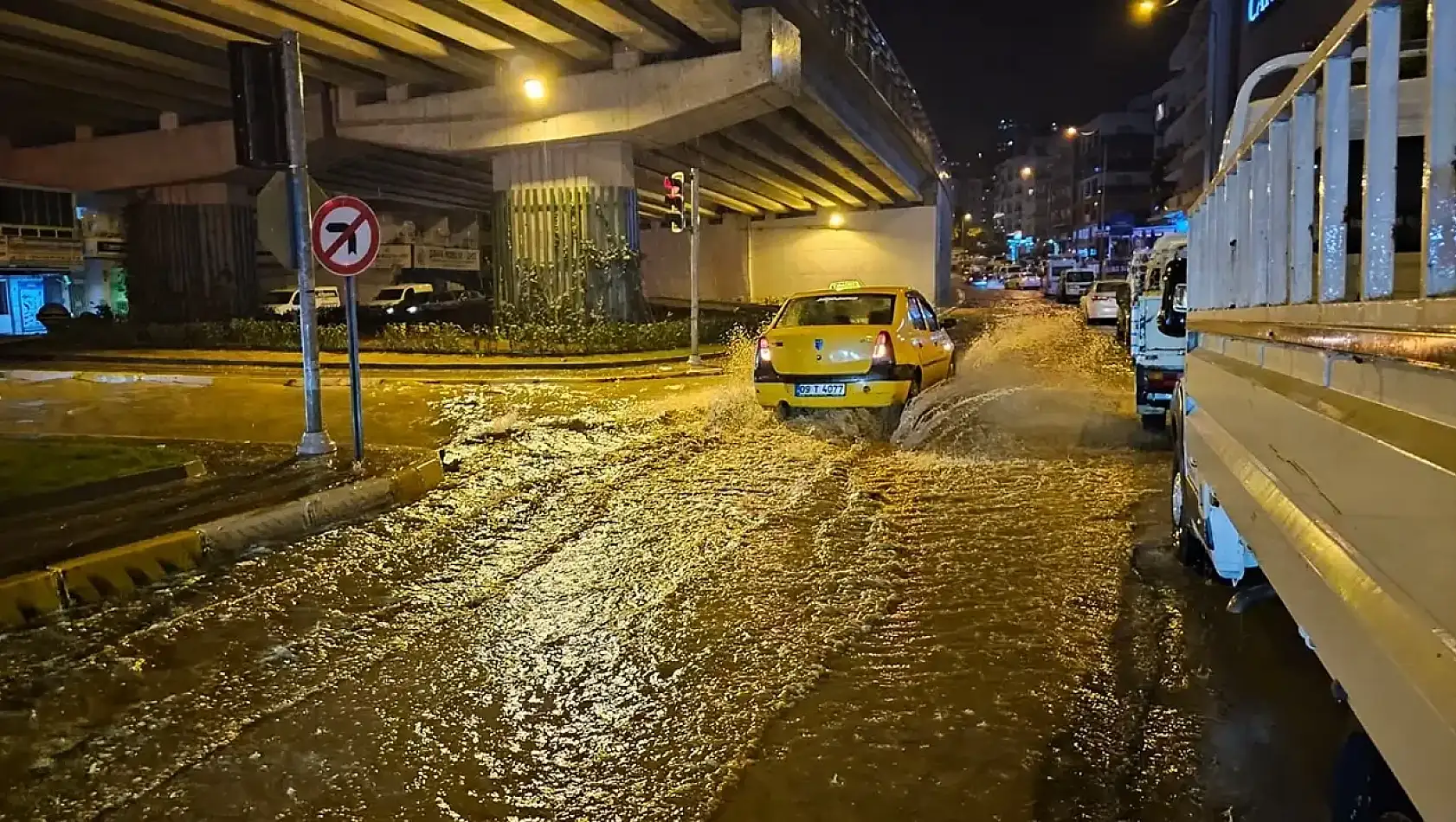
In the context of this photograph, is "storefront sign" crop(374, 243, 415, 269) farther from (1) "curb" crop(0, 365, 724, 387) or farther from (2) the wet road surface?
(2) the wet road surface

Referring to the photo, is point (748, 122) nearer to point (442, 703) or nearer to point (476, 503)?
point (476, 503)

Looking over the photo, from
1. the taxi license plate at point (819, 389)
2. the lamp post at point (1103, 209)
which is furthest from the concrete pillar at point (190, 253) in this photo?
the lamp post at point (1103, 209)

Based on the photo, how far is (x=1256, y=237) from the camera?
3.89 meters

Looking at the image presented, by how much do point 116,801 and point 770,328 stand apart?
8843 millimetres

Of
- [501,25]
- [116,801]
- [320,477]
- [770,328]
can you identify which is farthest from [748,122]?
[116,801]

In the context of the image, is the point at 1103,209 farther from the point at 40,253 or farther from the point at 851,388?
the point at 851,388

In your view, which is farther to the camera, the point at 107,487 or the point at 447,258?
the point at 447,258

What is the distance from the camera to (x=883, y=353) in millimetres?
11273

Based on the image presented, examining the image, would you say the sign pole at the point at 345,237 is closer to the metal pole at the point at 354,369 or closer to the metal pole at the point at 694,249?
the metal pole at the point at 354,369

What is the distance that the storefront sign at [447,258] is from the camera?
50281mm

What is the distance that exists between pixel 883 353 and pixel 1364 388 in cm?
886

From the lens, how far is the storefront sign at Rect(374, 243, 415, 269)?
48.8 metres

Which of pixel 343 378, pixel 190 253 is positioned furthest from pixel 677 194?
pixel 190 253

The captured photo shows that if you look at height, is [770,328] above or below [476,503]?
above
